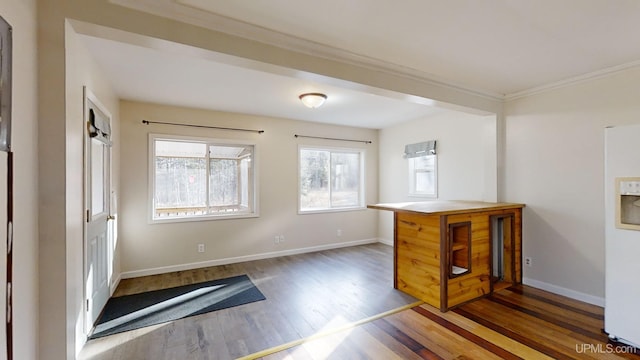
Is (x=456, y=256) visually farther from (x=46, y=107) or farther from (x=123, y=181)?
(x=123, y=181)

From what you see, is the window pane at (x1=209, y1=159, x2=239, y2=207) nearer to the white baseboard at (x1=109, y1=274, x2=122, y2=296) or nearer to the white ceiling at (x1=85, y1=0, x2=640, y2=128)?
the white ceiling at (x1=85, y1=0, x2=640, y2=128)

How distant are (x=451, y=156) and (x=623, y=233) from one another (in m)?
2.59

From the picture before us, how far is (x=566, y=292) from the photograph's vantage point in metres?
3.29

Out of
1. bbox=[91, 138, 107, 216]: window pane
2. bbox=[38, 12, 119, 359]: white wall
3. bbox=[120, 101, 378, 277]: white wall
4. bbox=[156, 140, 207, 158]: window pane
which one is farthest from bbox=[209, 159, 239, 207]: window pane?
bbox=[38, 12, 119, 359]: white wall

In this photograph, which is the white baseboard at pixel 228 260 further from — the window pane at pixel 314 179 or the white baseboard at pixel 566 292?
the white baseboard at pixel 566 292

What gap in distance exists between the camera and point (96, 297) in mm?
2719

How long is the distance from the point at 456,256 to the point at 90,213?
3.77 m

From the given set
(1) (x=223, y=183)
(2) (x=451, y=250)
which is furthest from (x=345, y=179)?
(2) (x=451, y=250)

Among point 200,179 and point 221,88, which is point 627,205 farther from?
point 200,179

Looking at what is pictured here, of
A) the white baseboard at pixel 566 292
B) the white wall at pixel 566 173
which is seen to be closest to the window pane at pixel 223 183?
the white wall at pixel 566 173

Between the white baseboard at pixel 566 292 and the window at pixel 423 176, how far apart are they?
187 cm

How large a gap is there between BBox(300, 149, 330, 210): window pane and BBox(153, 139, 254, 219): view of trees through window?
3.41ft

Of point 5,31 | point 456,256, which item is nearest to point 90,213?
point 5,31

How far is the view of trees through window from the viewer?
14.1ft
